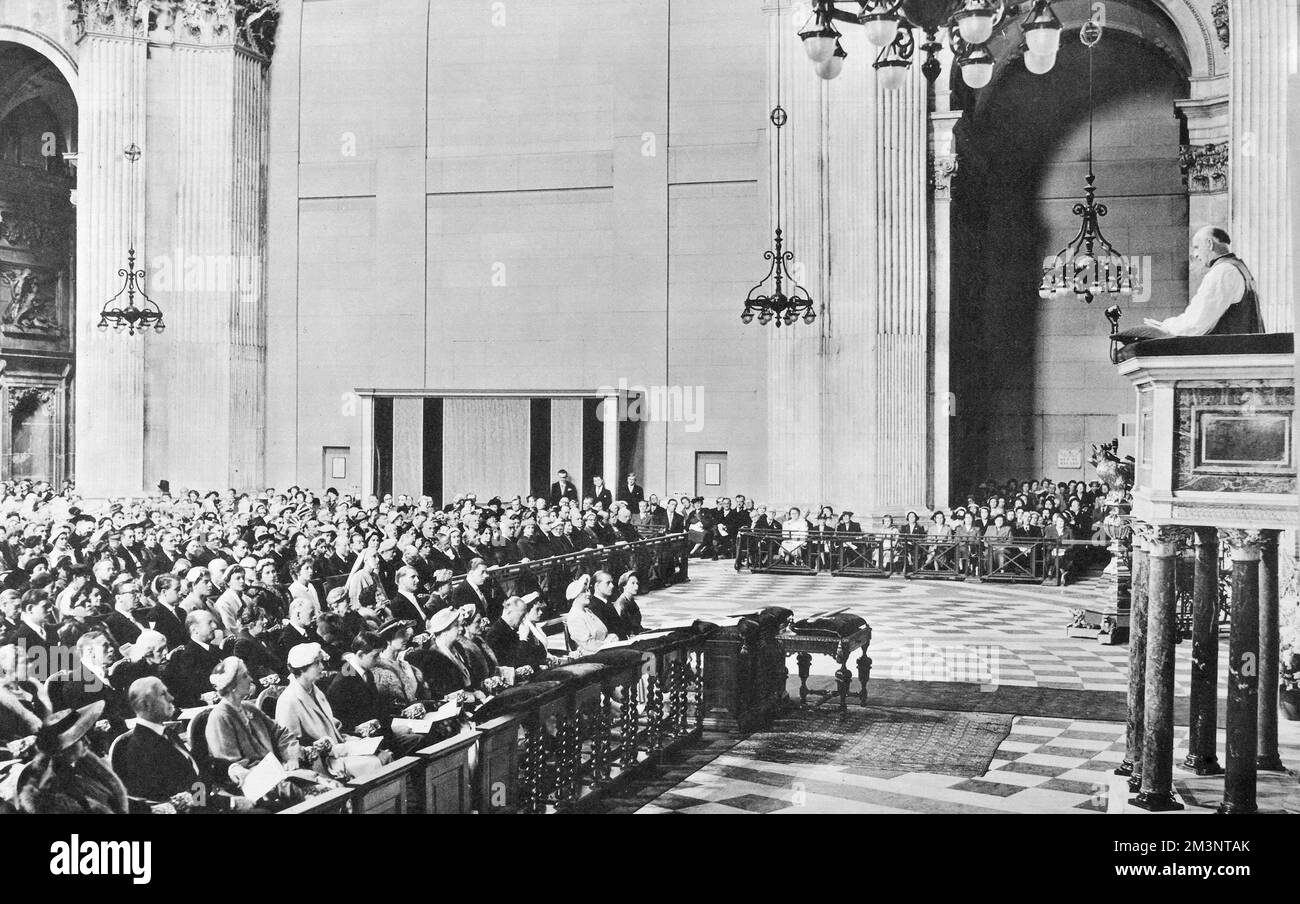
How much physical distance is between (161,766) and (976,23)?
577 cm

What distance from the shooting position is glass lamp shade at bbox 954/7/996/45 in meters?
6.50

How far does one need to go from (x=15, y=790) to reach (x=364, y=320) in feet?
46.3

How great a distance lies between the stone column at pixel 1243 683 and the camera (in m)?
5.09

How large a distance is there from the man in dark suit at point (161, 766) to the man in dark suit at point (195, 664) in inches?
50.7

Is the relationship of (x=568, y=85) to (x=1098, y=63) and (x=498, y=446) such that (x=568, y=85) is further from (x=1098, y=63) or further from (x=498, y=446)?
(x=1098, y=63)

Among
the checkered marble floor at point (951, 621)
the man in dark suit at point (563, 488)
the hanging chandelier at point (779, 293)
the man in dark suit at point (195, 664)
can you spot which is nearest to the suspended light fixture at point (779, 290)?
the hanging chandelier at point (779, 293)

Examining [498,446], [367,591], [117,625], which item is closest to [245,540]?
[367,591]

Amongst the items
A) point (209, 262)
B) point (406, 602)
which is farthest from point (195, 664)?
point (209, 262)

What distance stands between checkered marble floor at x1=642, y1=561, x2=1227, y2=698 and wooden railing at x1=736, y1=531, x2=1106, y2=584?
265mm

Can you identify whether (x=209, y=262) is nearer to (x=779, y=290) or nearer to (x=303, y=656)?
(x=779, y=290)

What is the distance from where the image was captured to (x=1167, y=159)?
1988cm

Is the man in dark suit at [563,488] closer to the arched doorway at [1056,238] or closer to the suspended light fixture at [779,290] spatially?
the suspended light fixture at [779,290]

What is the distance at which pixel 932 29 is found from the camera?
6852 millimetres
